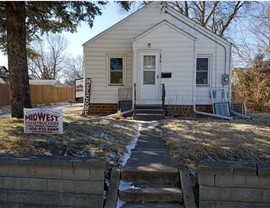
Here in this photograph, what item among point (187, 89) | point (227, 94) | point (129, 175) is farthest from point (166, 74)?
point (129, 175)

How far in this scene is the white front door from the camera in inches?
416

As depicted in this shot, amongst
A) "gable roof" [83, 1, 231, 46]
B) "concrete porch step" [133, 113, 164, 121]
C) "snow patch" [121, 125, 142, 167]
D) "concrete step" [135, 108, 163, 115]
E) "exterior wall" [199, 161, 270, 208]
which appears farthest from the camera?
"gable roof" [83, 1, 231, 46]

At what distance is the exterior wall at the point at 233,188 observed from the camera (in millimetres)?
3227

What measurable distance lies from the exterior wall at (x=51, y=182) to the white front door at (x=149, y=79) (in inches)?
291

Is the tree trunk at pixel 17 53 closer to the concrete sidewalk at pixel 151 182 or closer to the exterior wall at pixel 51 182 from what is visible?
the exterior wall at pixel 51 182

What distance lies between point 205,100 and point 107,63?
4.84m

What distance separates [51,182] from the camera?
3326mm

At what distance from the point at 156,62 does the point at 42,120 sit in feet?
22.8

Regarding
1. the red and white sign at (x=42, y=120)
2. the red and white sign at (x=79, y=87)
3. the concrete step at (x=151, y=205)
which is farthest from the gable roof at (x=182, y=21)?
the red and white sign at (x=79, y=87)

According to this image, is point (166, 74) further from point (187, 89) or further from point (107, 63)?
point (107, 63)

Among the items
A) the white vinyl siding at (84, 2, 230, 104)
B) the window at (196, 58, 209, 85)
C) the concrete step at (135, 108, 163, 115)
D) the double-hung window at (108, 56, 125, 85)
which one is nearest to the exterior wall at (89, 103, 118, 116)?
the white vinyl siding at (84, 2, 230, 104)

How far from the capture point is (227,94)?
1145 cm

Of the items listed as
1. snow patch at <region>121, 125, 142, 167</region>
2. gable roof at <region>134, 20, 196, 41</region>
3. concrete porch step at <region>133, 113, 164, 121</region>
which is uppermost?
gable roof at <region>134, 20, 196, 41</region>

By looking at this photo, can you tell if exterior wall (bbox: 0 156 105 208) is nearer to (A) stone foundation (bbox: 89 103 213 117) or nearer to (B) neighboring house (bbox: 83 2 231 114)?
(B) neighboring house (bbox: 83 2 231 114)
